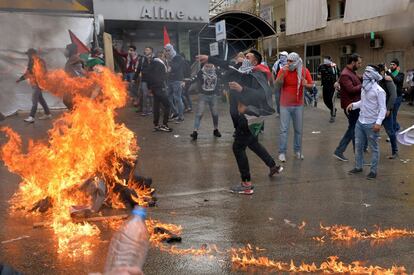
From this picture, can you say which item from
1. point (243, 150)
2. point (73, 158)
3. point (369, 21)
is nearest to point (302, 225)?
point (243, 150)

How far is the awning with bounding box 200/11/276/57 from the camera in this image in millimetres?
20375

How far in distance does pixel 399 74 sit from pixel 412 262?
724 centimetres

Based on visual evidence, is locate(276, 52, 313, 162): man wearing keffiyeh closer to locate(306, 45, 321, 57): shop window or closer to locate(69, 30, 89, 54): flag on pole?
locate(69, 30, 89, 54): flag on pole

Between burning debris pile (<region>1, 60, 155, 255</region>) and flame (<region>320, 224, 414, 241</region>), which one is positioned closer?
flame (<region>320, 224, 414, 241</region>)

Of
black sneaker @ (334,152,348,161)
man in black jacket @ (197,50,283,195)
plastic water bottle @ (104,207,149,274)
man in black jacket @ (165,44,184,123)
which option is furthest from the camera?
man in black jacket @ (165,44,184,123)

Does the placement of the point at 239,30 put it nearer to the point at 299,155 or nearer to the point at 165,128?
the point at 165,128

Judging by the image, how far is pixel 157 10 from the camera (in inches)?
790

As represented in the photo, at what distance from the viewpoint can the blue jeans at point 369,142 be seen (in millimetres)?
7207

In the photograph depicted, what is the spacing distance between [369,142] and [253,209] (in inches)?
106

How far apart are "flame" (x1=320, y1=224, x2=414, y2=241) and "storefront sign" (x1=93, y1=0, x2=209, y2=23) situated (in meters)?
15.4

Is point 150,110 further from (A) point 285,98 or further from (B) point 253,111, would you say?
(B) point 253,111

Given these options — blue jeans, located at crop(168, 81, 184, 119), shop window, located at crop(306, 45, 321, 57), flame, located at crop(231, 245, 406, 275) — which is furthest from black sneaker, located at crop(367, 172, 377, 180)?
shop window, located at crop(306, 45, 321, 57)

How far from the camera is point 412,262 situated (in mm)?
4180

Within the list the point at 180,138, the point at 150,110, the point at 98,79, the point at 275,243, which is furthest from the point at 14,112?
the point at 275,243
